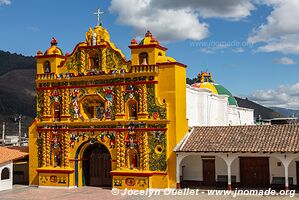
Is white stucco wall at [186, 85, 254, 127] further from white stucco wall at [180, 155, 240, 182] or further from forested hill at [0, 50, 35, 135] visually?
forested hill at [0, 50, 35, 135]

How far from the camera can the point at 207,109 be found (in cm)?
3759

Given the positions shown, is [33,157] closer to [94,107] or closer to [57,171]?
[57,171]

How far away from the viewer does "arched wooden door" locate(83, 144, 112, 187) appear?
32.4 meters

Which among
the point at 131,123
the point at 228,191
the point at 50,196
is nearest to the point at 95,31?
the point at 131,123

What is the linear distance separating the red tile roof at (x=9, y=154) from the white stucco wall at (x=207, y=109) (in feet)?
42.9

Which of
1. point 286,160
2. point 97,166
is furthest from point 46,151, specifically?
point 286,160

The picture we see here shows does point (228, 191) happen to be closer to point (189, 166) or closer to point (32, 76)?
point (189, 166)

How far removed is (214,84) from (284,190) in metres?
19.6

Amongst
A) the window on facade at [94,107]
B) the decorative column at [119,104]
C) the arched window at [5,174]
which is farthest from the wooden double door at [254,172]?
the arched window at [5,174]

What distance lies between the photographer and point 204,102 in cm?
3691

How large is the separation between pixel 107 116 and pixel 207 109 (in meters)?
10.2

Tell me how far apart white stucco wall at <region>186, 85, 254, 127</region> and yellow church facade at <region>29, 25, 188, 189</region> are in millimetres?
4490

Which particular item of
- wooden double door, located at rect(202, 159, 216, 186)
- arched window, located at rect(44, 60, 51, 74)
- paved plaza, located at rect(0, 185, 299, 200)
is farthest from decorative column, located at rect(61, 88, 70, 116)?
wooden double door, located at rect(202, 159, 216, 186)

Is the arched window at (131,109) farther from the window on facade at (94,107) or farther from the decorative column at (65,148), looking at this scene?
the decorative column at (65,148)
